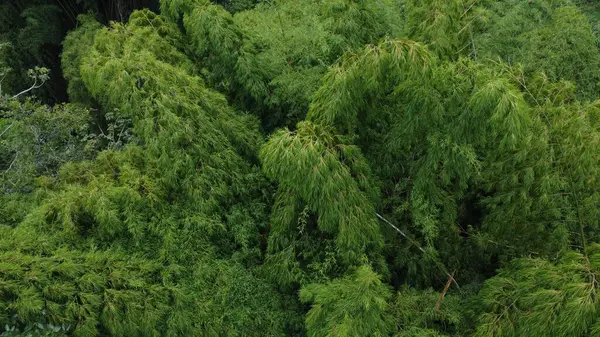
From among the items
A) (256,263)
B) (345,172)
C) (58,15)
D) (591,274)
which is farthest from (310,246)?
(58,15)

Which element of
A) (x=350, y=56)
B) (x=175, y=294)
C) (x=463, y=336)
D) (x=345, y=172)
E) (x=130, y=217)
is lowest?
(x=463, y=336)

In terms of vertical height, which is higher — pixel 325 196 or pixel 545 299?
pixel 325 196

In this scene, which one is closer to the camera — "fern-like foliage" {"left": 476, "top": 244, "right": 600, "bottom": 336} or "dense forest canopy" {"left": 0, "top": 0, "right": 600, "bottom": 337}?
"fern-like foliage" {"left": 476, "top": 244, "right": 600, "bottom": 336}

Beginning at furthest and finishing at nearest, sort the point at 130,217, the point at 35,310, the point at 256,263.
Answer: the point at 256,263 → the point at 130,217 → the point at 35,310

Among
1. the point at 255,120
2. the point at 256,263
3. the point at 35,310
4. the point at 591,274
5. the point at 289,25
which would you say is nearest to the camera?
the point at 591,274

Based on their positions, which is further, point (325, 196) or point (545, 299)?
point (325, 196)

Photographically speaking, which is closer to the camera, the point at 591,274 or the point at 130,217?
the point at 591,274

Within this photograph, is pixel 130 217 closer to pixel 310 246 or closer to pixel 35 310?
pixel 35 310

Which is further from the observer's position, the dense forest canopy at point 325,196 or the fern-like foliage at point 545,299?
the dense forest canopy at point 325,196
